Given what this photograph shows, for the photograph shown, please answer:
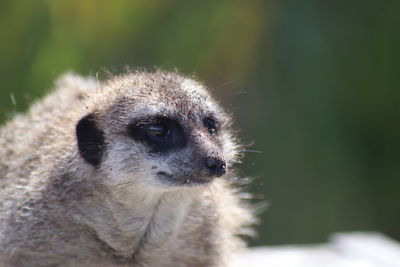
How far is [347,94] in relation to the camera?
836cm

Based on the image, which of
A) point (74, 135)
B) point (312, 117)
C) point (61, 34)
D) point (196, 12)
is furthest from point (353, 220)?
point (74, 135)

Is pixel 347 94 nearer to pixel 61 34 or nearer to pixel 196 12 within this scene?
pixel 196 12

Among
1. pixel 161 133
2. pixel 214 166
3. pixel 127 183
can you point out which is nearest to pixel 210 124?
pixel 161 133

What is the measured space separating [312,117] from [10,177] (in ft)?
15.8

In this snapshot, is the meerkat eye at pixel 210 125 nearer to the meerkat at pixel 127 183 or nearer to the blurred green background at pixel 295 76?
the meerkat at pixel 127 183

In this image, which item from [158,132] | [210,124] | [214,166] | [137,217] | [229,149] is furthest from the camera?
[229,149]

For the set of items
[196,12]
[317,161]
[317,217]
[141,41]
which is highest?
[196,12]

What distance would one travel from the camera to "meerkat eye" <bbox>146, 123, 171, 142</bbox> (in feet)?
11.9

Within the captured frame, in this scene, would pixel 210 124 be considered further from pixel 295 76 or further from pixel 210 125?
pixel 295 76

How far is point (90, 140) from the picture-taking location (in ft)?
12.7

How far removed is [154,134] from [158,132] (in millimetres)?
27

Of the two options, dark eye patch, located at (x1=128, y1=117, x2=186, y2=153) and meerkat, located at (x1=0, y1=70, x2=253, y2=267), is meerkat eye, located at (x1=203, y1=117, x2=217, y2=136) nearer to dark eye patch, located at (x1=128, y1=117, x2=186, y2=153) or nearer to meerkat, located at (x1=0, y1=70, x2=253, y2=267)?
meerkat, located at (x1=0, y1=70, x2=253, y2=267)

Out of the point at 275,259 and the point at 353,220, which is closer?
the point at 275,259

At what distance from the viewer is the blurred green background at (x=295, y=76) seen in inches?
321
